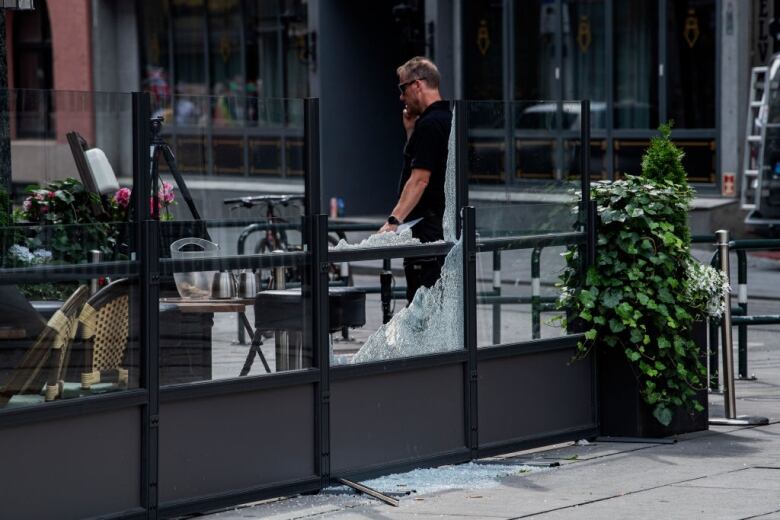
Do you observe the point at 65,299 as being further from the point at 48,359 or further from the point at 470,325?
the point at 470,325

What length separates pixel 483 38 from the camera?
2384cm

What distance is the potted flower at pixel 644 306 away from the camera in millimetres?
8117

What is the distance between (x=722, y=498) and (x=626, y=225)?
1.97 m

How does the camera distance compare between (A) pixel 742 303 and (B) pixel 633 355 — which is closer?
(B) pixel 633 355

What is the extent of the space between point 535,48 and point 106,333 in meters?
17.6

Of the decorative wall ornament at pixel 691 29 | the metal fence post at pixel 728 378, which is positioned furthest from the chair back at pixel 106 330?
the decorative wall ornament at pixel 691 29

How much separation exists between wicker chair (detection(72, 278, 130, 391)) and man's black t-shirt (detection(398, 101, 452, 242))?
197 centimetres

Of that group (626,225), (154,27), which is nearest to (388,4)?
(154,27)

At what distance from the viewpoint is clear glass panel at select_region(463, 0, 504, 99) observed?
2369 cm

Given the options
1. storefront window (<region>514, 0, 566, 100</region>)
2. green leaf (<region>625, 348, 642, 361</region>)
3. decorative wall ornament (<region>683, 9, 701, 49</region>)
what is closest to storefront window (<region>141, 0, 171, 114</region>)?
storefront window (<region>514, 0, 566, 100</region>)

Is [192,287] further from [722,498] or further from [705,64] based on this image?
[705,64]

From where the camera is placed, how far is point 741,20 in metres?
20.3

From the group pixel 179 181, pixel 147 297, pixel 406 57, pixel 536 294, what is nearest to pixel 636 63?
pixel 406 57

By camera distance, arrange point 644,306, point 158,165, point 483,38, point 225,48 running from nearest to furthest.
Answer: point 158,165, point 644,306, point 483,38, point 225,48
